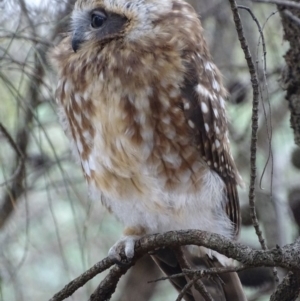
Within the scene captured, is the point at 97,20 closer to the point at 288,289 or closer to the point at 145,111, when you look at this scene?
the point at 145,111

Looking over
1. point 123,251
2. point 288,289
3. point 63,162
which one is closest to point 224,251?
point 288,289

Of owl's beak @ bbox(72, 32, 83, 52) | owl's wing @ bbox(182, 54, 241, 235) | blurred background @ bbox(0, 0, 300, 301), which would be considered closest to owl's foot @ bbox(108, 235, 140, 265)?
blurred background @ bbox(0, 0, 300, 301)

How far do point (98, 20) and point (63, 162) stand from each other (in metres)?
1.22

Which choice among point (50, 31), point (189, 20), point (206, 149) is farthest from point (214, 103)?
point (50, 31)

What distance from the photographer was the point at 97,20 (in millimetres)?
2787

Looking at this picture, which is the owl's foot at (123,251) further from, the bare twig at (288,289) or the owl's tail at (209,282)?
the bare twig at (288,289)

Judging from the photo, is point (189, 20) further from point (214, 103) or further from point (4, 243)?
point (4, 243)

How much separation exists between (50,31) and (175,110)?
0.97m

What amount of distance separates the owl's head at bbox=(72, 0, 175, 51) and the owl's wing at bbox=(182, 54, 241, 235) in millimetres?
252

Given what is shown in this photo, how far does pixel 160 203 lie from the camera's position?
283 centimetres

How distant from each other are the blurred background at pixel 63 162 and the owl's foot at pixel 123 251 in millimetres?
174

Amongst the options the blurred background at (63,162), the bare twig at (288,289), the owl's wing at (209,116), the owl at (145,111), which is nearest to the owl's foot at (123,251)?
the owl at (145,111)

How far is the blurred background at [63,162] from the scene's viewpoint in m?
2.93

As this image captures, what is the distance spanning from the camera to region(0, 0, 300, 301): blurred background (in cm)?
293
